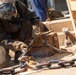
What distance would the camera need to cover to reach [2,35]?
15.4 feet

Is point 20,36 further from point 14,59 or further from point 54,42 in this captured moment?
point 54,42

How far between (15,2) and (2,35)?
486mm

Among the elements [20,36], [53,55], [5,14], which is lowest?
[53,55]

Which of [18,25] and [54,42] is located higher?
[18,25]

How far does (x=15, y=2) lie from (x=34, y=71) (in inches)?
70.0

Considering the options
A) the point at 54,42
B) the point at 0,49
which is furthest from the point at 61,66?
the point at 54,42

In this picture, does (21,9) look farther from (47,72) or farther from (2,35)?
(47,72)

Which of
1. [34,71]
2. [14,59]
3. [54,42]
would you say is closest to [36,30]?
[54,42]

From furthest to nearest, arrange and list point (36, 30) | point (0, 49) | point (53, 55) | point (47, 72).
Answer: point (36, 30) → point (53, 55) → point (0, 49) → point (47, 72)

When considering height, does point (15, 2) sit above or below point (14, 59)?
above

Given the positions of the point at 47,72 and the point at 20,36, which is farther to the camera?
the point at 20,36

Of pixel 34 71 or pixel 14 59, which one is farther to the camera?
pixel 14 59

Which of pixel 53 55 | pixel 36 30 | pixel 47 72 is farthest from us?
pixel 36 30

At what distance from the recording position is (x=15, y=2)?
4.78 m
